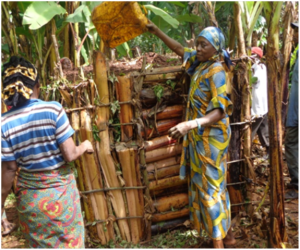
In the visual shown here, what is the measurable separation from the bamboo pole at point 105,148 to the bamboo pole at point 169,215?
1.00 ft

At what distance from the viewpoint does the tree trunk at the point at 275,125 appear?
7.26 ft

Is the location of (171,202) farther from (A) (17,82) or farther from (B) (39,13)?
(B) (39,13)

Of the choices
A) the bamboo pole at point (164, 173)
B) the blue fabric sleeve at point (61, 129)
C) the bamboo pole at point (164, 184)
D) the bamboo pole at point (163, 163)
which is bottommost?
the bamboo pole at point (164, 184)

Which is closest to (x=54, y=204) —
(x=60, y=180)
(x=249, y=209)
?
(x=60, y=180)

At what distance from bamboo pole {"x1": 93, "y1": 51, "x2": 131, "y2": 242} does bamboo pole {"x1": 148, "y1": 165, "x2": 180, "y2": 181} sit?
1.19 feet

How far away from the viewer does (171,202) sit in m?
3.02

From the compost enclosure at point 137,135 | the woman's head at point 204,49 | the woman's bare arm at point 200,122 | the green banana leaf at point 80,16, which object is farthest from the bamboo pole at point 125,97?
the green banana leaf at point 80,16

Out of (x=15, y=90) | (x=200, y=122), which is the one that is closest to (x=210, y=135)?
(x=200, y=122)

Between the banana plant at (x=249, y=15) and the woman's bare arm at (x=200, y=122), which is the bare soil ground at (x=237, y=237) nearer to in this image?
the woman's bare arm at (x=200, y=122)

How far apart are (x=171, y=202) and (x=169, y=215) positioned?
136mm

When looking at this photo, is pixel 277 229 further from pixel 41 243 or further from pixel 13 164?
pixel 13 164

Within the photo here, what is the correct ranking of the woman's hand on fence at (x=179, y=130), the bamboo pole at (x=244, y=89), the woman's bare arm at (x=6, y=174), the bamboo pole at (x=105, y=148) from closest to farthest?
the woman's bare arm at (x=6, y=174)
the woman's hand on fence at (x=179, y=130)
the bamboo pole at (x=105, y=148)
the bamboo pole at (x=244, y=89)

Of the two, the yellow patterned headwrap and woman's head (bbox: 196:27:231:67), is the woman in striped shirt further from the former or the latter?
woman's head (bbox: 196:27:231:67)

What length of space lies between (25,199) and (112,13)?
1655 mm
